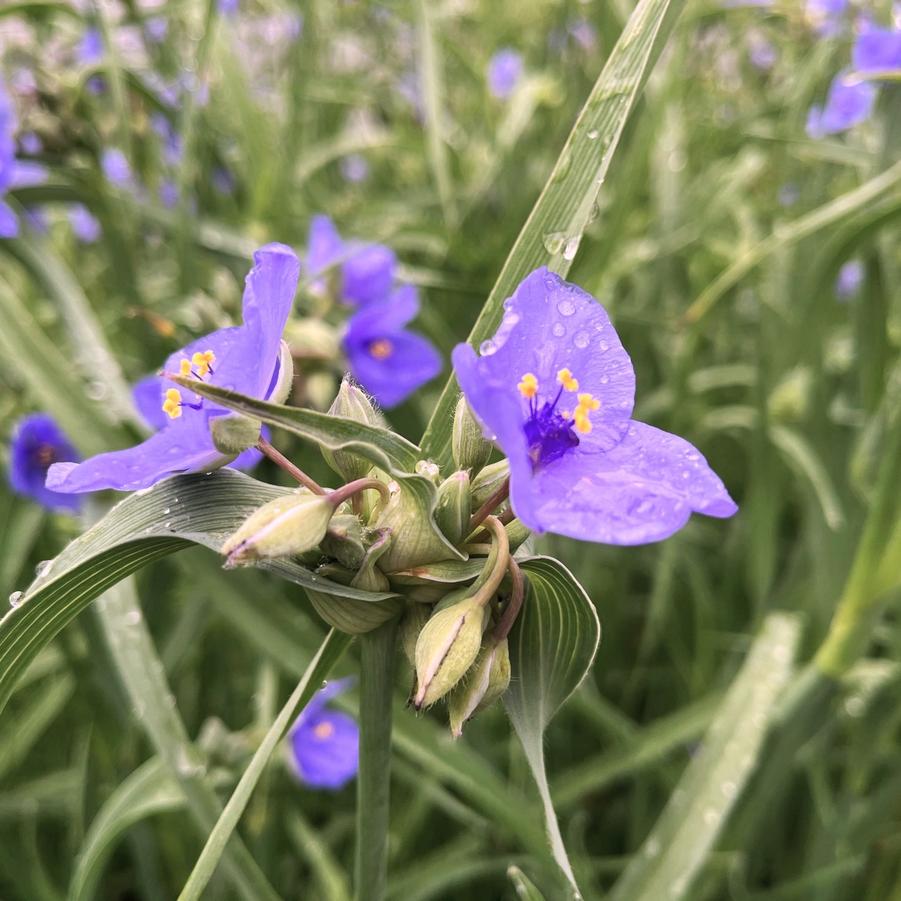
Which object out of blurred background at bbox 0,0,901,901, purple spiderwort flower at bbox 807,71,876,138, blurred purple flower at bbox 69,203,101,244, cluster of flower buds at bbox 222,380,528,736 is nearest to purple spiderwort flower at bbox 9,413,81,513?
blurred background at bbox 0,0,901,901

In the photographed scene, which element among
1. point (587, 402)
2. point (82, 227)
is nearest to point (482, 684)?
point (587, 402)

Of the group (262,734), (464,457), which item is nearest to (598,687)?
(262,734)

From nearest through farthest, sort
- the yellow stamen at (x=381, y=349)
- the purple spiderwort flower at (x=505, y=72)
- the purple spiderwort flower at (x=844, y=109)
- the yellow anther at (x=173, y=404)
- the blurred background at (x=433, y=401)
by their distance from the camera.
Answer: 1. the yellow anther at (x=173, y=404)
2. the blurred background at (x=433, y=401)
3. the yellow stamen at (x=381, y=349)
4. the purple spiderwort flower at (x=844, y=109)
5. the purple spiderwort flower at (x=505, y=72)

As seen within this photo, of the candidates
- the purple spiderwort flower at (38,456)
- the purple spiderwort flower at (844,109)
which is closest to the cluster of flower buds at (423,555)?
the purple spiderwort flower at (38,456)

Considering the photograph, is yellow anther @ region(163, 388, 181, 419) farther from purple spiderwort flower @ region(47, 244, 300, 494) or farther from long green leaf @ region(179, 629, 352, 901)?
long green leaf @ region(179, 629, 352, 901)

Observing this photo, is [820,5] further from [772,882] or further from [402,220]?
[772,882]

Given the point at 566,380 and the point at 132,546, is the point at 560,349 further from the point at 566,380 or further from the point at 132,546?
the point at 132,546

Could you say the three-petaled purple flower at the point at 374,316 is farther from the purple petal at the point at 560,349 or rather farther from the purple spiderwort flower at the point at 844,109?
the purple spiderwort flower at the point at 844,109
